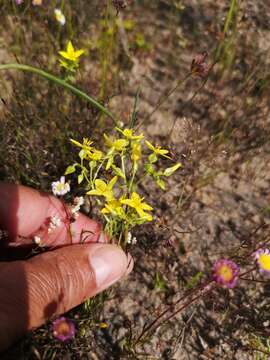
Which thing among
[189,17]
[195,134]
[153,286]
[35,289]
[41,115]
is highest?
Result: [189,17]

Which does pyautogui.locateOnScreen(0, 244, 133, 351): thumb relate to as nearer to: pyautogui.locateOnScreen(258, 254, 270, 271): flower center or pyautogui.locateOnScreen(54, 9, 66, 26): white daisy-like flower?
pyautogui.locateOnScreen(258, 254, 270, 271): flower center

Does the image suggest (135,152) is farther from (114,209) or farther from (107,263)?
(107,263)

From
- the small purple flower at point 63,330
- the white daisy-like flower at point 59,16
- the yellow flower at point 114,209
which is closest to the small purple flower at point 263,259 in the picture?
the yellow flower at point 114,209

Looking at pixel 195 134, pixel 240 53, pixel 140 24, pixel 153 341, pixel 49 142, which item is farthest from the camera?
pixel 140 24

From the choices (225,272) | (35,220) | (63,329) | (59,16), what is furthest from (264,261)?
(59,16)

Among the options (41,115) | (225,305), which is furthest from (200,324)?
(41,115)

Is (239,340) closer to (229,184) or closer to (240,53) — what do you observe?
(229,184)

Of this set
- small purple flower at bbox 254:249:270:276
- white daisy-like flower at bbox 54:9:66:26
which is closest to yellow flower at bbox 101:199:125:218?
small purple flower at bbox 254:249:270:276
